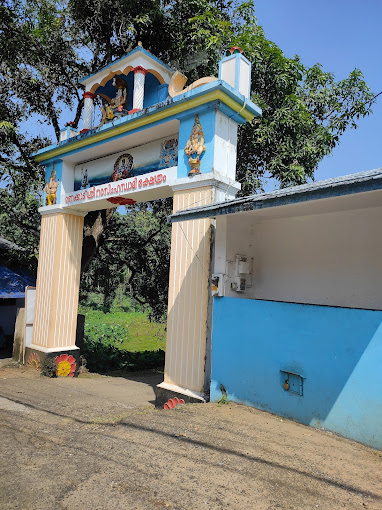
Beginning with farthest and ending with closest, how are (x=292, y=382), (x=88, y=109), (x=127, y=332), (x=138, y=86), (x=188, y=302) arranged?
(x=127, y=332) → (x=88, y=109) → (x=138, y=86) → (x=188, y=302) → (x=292, y=382)

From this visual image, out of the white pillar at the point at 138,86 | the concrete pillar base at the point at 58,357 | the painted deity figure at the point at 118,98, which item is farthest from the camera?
the concrete pillar base at the point at 58,357

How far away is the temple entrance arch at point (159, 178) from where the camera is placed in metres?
5.91

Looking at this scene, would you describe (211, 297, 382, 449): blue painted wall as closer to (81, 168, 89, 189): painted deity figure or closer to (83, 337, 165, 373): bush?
(81, 168, 89, 189): painted deity figure

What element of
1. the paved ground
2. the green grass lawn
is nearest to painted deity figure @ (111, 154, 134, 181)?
the paved ground

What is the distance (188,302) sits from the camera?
19.6ft

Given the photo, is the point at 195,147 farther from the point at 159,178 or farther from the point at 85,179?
the point at 85,179

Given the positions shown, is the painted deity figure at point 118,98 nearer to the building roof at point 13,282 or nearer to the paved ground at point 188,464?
the building roof at point 13,282

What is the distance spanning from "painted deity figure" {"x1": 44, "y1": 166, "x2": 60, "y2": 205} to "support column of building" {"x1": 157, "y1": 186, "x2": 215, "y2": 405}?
4333 mm

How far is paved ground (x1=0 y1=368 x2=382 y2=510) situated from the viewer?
8.78 feet

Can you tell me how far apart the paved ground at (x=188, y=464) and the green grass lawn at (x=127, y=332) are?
13.1m

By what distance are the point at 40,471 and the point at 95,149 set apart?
6.60 m

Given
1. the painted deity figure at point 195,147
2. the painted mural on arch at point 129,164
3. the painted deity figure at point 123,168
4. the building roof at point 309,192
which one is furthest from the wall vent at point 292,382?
the painted deity figure at point 123,168

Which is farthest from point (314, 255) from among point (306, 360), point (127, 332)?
point (127, 332)

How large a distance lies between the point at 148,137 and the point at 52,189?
338 centimetres
